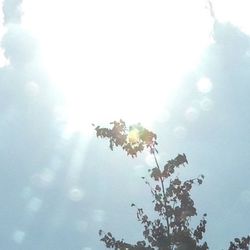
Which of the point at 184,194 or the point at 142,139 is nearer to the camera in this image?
the point at 142,139

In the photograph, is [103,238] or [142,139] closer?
[142,139]

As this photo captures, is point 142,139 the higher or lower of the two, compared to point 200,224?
higher

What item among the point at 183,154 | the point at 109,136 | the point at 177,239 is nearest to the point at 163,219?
the point at 177,239

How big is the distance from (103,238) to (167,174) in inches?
134

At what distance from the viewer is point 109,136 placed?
46.1ft

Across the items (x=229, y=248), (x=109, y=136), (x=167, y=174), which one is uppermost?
(x=109, y=136)

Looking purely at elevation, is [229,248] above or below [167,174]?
below

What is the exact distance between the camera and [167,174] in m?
14.1

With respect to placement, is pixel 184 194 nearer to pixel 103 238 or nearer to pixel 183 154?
pixel 183 154

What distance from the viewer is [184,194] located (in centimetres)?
1425

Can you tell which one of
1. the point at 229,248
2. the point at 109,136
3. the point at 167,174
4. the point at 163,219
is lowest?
the point at 229,248

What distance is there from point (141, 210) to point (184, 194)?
178cm

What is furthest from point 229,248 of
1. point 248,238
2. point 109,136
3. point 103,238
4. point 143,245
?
point 109,136

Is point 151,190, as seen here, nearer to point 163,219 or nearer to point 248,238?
point 163,219
